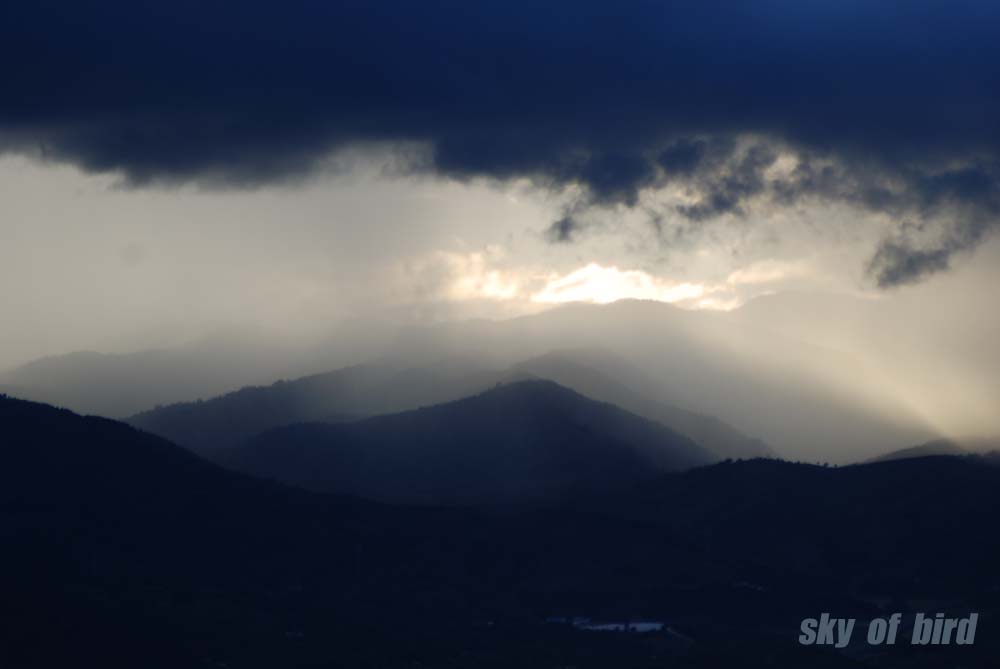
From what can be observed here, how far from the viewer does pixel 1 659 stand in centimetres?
19988
